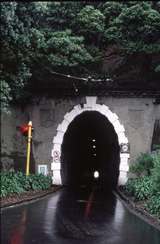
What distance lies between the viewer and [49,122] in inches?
1081

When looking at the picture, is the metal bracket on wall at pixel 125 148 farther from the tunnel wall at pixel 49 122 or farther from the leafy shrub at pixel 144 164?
the leafy shrub at pixel 144 164

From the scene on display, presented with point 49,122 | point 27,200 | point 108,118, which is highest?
point 108,118

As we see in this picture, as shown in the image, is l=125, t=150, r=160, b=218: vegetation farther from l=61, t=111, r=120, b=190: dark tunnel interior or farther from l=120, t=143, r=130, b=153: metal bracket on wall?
l=61, t=111, r=120, b=190: dark tunnel interior

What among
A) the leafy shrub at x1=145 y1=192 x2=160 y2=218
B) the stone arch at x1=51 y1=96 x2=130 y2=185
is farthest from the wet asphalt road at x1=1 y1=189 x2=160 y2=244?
the stone arch at x1=51 y1=96 x2=130 y2=185

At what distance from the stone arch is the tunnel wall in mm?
202

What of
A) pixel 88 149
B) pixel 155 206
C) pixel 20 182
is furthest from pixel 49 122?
pixel 88 149

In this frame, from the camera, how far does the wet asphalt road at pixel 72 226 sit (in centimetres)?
1080

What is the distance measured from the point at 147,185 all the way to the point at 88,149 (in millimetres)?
25627

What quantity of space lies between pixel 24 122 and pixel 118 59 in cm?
721

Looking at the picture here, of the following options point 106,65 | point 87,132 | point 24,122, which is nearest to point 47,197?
point 24,122

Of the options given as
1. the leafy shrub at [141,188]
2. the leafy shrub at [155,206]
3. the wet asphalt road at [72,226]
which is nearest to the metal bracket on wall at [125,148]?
the leafy shrub at [141,188]

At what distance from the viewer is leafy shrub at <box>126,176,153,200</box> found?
2017 centimetres

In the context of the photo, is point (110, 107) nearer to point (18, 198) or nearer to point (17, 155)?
point (17, 155)

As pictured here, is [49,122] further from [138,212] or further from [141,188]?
[138,212]
